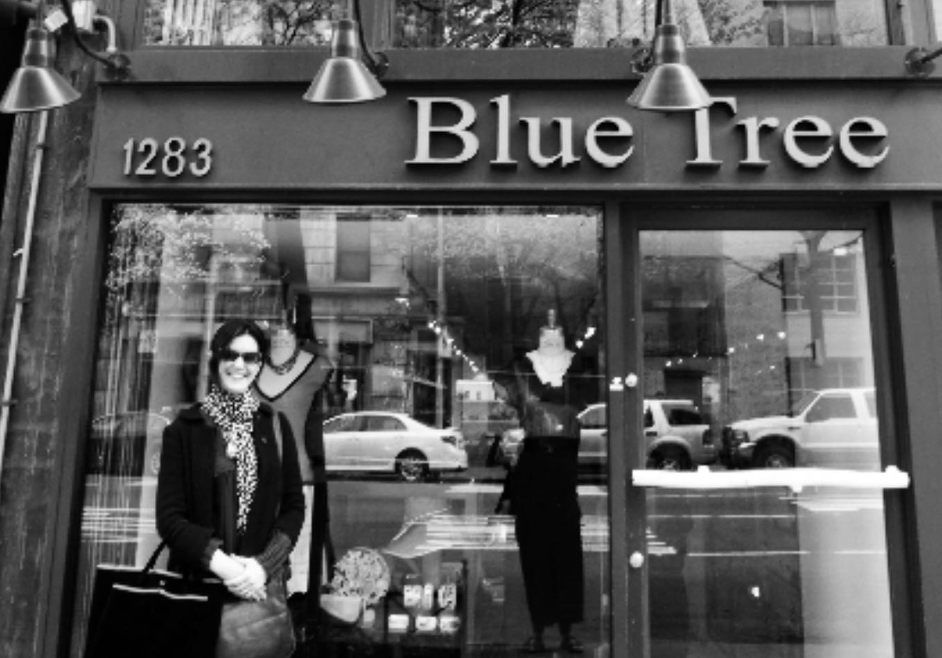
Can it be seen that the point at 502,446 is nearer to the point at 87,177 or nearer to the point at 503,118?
the point at 503,118

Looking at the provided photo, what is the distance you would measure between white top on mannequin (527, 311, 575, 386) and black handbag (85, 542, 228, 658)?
2.68 metres

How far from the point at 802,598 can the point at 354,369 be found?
10.6 feet

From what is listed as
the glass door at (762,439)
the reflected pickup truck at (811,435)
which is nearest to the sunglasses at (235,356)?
the glass door at (762,439)

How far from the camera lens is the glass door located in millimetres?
4059

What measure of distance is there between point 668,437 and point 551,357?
116cm

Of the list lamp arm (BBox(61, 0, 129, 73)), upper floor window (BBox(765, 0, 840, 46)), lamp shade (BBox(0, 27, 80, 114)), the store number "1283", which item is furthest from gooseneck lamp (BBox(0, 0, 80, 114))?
upper floor window (BBox(765, 0, 840, 46))

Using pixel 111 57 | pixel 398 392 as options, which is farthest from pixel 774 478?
pixel 111 57

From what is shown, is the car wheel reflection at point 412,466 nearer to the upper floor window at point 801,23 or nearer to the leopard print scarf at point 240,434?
the leopard print scarf at point 240,434

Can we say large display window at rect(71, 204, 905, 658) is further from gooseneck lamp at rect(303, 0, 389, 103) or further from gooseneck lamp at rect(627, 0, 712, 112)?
gooseneck lamp at rect(303, 0, 389, 103)

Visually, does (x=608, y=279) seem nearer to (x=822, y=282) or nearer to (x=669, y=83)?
(x=669, y=83)

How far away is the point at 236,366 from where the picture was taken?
10.9 ft

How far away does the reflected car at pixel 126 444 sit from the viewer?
411 centimetres

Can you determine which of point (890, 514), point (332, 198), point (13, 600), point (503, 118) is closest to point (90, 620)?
point (13, 600)

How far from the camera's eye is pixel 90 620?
3.07m
